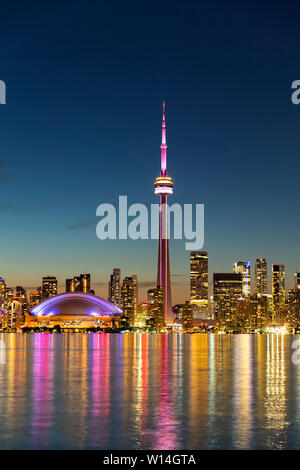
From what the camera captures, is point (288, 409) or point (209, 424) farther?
point (288, 409)

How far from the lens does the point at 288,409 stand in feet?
123

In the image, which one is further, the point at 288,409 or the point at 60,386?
the point at 60,386

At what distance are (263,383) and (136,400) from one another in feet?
53.0

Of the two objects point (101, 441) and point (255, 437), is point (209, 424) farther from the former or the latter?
point (101, 441)

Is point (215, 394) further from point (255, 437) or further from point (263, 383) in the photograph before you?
point (255, 437)

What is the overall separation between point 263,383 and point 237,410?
1786cm
